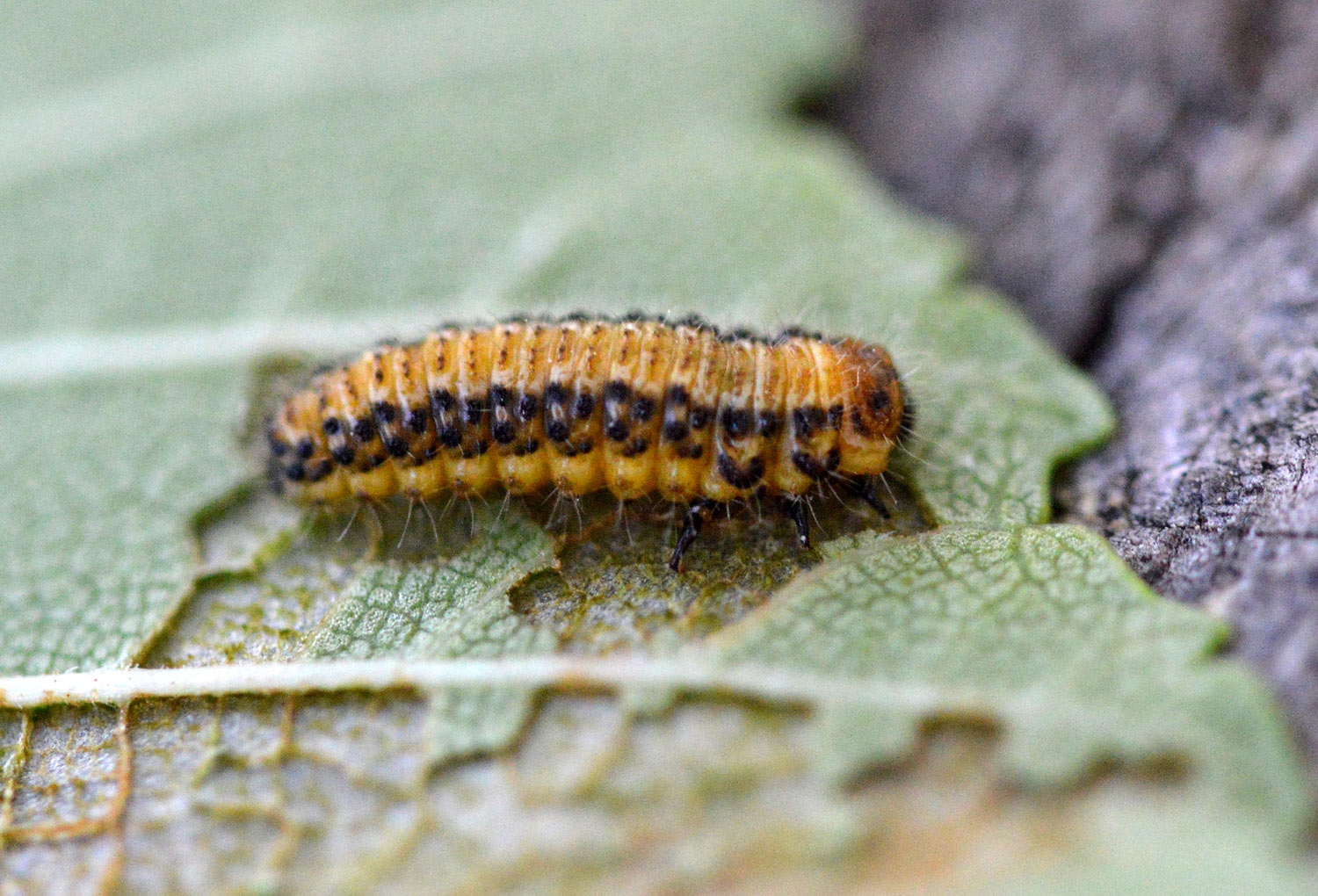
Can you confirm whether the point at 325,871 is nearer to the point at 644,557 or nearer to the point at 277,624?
the point at 277,624

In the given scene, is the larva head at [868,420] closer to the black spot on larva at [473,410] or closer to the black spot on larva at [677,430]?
the black spot on larva at [677,430]

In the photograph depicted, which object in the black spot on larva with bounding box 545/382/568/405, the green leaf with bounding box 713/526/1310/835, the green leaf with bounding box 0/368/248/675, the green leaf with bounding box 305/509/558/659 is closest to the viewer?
the green leaf with bounding box 713/526/1310/835

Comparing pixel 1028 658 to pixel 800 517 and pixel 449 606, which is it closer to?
pixel 800 517

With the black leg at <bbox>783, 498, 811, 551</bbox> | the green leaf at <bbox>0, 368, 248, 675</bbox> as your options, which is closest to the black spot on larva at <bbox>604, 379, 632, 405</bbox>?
the black leg at <bbox>783, 498, 811, 551</bbox>

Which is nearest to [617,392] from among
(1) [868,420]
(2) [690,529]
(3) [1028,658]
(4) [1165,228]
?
(2) [690,529]

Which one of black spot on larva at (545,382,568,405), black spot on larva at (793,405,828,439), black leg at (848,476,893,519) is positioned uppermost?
black spot on larva at (793,405,828,439)

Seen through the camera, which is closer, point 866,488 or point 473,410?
point 866,488

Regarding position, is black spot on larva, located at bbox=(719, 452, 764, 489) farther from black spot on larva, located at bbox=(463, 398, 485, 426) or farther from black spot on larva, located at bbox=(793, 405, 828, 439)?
black spot on larva, located at bbox=(463, 398, 485, 426)
